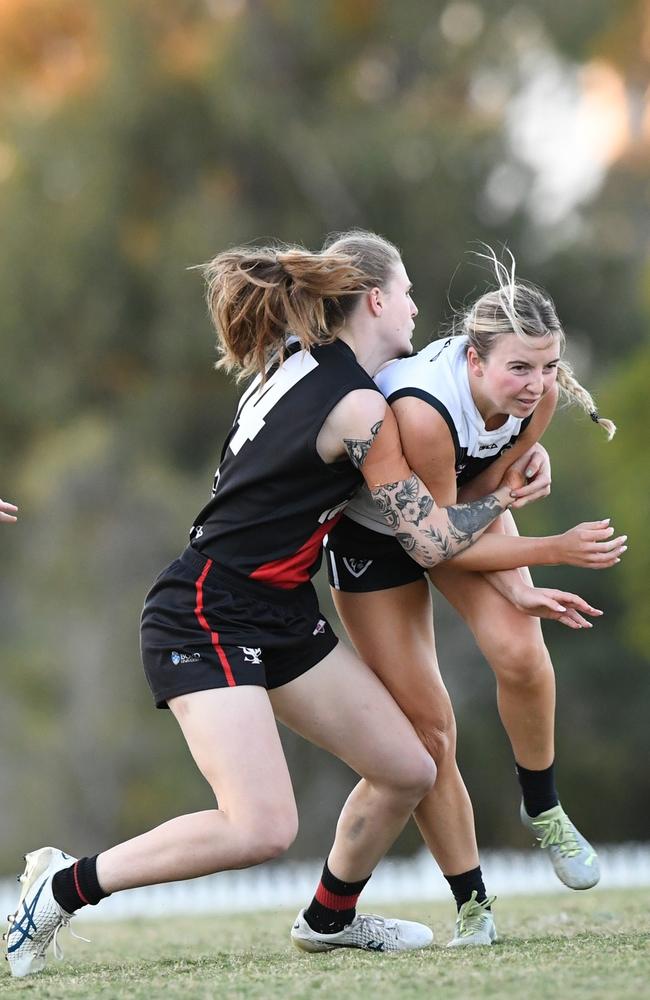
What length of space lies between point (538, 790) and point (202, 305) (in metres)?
14.9

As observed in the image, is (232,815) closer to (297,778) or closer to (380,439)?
(380,439)

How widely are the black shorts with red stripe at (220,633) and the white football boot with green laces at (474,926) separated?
3.19ft

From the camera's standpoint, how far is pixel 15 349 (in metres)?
20.8

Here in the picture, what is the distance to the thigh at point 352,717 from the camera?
14.5ft

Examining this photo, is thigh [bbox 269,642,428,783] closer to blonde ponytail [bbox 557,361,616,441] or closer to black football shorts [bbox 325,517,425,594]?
black football shorts [bbox 325,517,425,594]

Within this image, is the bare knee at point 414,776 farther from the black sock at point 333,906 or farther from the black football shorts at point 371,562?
the black football shorts at point 371,562

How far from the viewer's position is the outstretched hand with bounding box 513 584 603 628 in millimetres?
4395

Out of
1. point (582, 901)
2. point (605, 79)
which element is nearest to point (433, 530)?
point (582, 901)

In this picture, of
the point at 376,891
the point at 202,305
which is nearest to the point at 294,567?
the point at 376,891

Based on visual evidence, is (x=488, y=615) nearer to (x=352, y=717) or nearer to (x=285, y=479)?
(x=352, y=717)

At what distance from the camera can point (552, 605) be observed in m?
4.46

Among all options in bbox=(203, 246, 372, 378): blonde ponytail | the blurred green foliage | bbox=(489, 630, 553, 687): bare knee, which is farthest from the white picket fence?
the blurred green foliage

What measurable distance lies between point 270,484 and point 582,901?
3.09 meters

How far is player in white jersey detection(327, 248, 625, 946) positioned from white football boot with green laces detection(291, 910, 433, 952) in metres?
0.17
